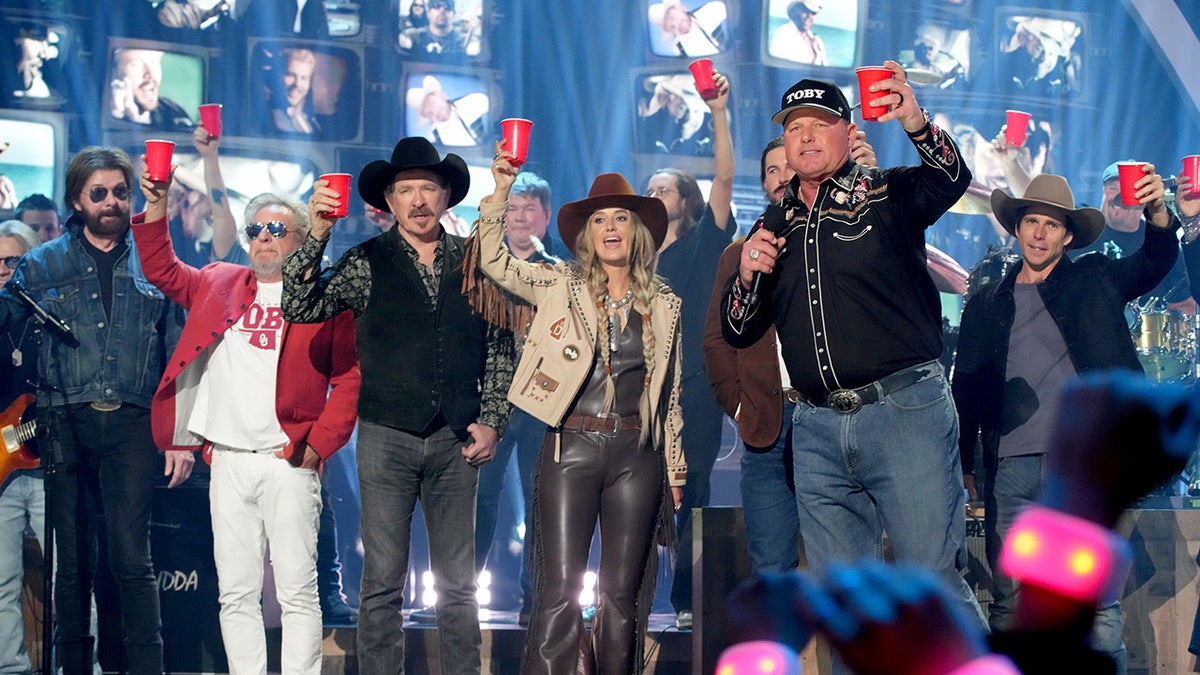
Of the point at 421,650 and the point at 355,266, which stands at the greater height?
the point at 355,266

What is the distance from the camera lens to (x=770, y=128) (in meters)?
8.46

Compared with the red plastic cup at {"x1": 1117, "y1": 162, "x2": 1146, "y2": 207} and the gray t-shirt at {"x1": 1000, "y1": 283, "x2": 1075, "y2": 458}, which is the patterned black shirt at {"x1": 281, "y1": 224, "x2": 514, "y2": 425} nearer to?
the gray t-shirt at {"x1": 1000, "y1": 283, "x2": 1075, "y2": 458}

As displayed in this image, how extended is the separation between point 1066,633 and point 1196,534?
5.42m

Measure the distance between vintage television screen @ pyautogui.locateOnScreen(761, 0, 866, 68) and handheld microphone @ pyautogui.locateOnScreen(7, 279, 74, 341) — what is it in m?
5.11

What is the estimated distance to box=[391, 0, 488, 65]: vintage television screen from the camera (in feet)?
26.0

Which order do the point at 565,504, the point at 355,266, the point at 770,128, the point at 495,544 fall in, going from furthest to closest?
1. the point at 770,128
2. the point at 495,544
3. the point at 355,266
4. the point at 565,504

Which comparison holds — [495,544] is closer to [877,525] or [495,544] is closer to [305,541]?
[305,541]

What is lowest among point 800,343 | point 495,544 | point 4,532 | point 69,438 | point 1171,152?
point 495,544

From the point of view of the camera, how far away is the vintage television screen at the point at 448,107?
26.0ft

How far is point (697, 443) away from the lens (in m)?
6.22

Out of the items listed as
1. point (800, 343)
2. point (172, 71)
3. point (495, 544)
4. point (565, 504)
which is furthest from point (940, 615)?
point (172, 71)

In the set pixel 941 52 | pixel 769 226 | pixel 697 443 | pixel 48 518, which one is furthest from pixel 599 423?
pixel 941 52

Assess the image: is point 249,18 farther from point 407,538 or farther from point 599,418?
point 599,418

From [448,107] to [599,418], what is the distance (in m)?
4.15
